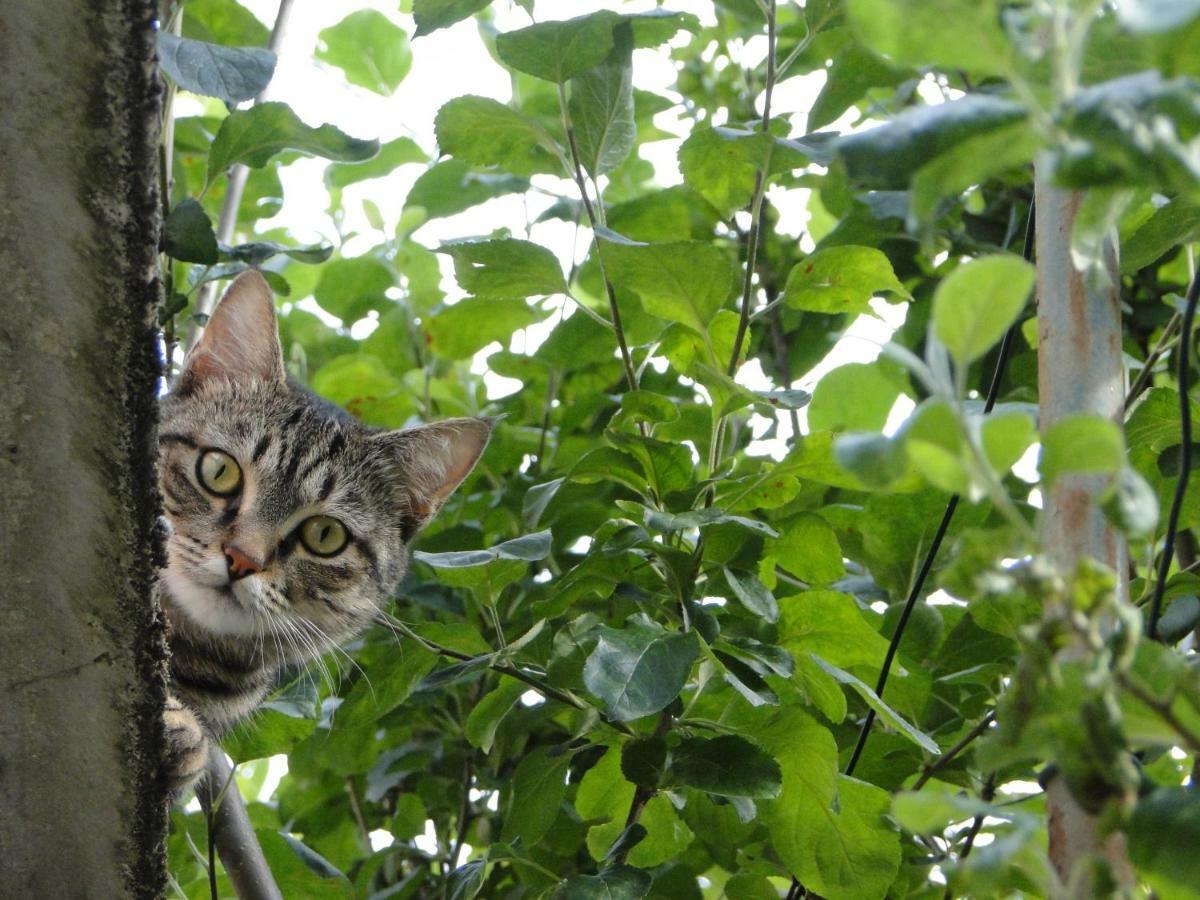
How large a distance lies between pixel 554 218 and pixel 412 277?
460 mm

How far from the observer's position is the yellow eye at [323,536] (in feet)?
7.64

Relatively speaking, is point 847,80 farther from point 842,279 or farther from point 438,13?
point 438,13

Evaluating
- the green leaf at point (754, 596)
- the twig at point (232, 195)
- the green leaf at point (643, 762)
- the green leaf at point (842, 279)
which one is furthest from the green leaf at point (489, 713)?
the twig at point (232, 195)

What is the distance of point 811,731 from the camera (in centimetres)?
128

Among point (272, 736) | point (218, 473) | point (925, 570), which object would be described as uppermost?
point (925, 570)

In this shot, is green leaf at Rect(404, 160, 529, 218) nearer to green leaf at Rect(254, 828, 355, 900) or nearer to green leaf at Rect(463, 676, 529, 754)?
green leaf at Rect(463, 676, 529, 754)

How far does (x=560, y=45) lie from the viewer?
1.39 meters

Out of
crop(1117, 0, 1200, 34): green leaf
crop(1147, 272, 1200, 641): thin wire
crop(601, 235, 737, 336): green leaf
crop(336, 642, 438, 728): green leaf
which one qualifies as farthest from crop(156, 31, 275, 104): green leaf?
crop(1117, 0, 1200, 34): green leaf

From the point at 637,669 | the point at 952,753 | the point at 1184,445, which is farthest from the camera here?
the point at 952,753

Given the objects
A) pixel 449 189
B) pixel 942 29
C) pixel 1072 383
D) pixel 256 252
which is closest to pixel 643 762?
pixel 1072 383

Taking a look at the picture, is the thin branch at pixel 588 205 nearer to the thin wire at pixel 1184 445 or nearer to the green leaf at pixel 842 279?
the green leaf at pixel 842 279

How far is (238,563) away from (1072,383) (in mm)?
1575

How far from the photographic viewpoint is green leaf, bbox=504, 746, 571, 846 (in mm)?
1429

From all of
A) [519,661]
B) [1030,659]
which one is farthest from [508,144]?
[1030,659]
